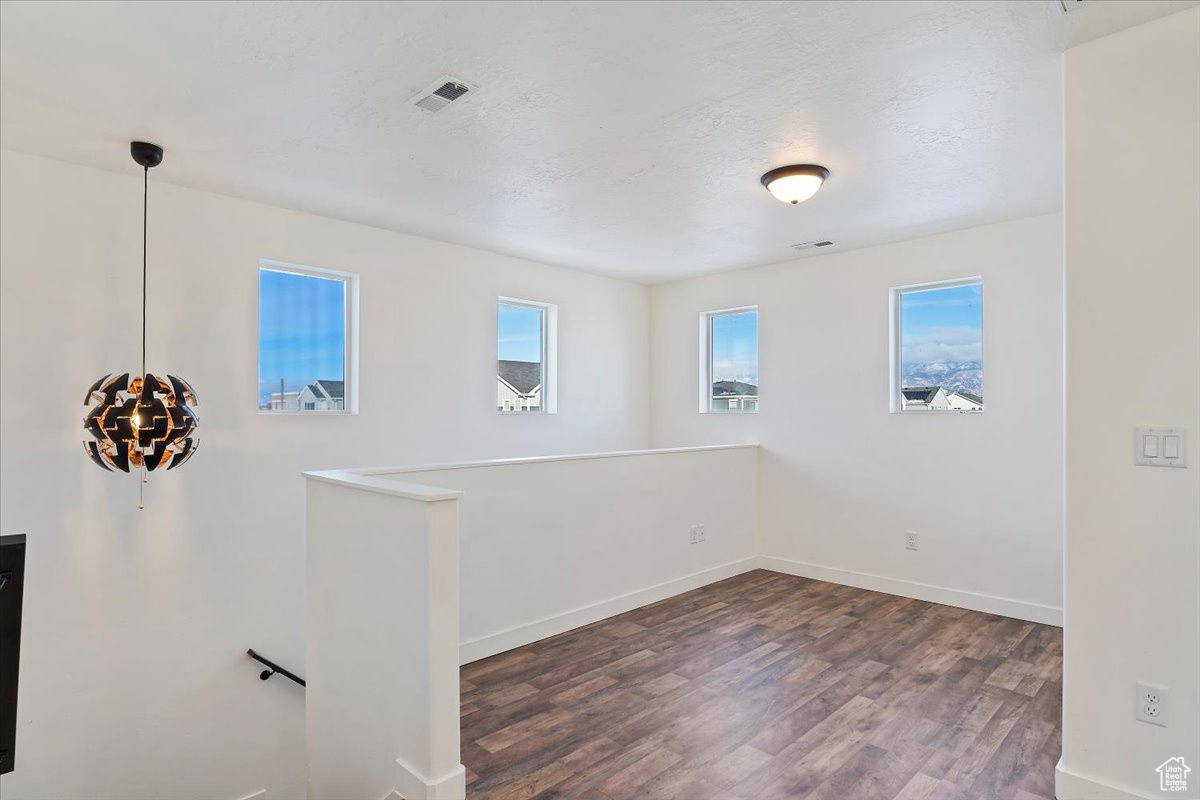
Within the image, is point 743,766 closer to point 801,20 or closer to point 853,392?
point 801,20

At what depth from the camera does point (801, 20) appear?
2.02 m

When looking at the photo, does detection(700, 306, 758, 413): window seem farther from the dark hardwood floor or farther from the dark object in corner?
the dark object in corner

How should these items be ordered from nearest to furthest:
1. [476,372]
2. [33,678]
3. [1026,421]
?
[33,678] < [1026,421] < [476,372]

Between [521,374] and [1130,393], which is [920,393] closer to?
[1130,393]

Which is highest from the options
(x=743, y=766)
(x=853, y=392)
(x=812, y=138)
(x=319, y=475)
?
(x=812, y=138)

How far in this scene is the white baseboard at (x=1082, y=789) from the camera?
6.73 feet

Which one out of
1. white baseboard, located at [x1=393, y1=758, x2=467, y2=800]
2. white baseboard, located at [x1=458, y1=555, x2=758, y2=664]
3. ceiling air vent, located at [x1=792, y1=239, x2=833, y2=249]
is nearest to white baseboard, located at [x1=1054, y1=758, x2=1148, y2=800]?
white baseboard, located at [x1=393, y1=758, x2=467, y2=800]

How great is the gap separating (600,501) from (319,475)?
1.85m

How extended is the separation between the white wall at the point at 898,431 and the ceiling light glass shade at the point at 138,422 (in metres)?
4.11

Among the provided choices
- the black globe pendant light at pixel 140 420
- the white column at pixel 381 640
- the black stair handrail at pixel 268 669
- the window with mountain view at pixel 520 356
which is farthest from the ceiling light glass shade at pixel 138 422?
the window with mountain view at pixel 520 356

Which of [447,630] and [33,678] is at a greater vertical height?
[447,630]

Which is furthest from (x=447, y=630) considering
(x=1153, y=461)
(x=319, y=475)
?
(x=1153, y=461)

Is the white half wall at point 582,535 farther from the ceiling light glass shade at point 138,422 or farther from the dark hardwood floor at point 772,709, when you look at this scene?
the ceiling light glass shade at point 138,422

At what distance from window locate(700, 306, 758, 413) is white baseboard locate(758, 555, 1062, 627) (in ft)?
4.42
